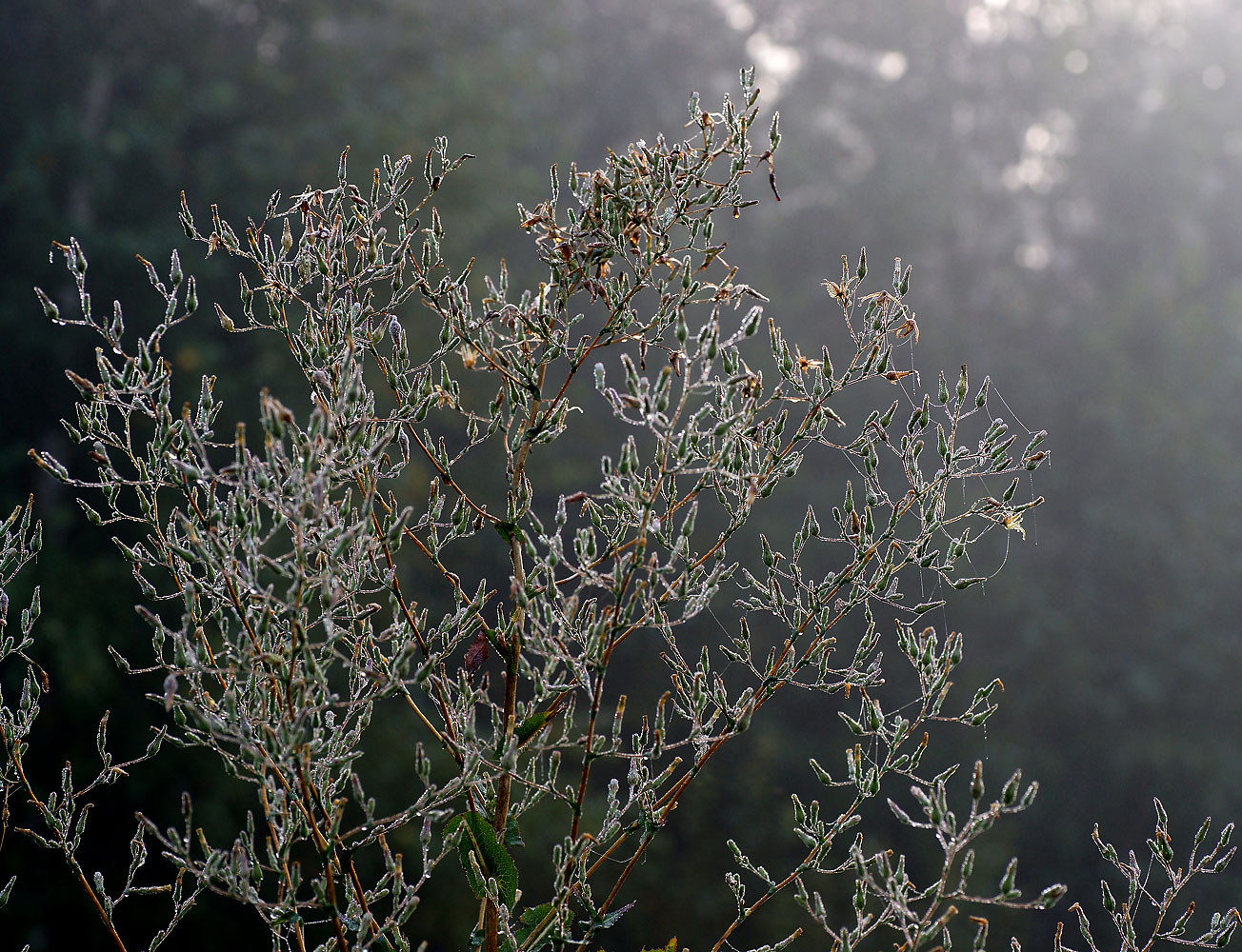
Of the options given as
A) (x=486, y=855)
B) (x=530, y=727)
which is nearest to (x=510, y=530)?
(x=530, y=727)

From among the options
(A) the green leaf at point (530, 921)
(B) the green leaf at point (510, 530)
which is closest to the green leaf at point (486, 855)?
(A) the green leaf at point (530, 921)

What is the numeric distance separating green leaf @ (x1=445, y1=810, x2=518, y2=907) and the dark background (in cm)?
467

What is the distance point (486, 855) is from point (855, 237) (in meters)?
6.93

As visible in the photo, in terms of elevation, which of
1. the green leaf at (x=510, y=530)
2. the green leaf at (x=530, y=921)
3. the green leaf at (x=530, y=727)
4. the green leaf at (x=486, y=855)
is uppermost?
the green leaf at (x=510, y=530)

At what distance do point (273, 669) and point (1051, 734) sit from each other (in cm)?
668

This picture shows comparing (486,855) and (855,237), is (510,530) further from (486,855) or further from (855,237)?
(855,237)

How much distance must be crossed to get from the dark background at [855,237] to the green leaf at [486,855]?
467cm

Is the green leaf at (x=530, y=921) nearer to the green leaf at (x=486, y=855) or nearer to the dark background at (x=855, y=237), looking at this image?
the green leaf at (x=486, y=855)

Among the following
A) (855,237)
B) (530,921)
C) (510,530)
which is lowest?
(530,921)

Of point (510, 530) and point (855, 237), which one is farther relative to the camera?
point (855, 237)

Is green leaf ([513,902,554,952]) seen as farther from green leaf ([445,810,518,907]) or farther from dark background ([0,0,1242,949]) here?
dark background ([0,0,1242,949])

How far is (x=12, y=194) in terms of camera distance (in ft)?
19.1

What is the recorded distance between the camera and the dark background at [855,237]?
5.75 metres

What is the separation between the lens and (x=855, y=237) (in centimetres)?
728
